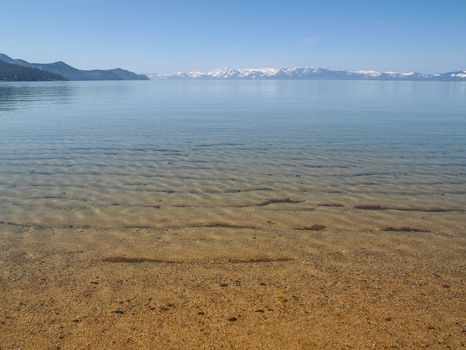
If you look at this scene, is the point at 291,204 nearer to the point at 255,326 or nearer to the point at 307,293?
the point at 307,293

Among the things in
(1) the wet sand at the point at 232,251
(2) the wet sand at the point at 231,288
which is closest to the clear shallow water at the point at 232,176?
(1) the wet sand at the point at 232,251

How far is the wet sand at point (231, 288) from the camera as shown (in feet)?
18.5

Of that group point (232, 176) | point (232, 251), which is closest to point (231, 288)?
point (232, 251)

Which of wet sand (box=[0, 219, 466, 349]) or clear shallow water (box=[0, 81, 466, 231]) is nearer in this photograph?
wet sand (box=[0, 219, 466, 349])

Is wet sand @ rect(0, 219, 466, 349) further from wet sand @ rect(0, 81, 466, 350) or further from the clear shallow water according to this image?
the clear shallow water

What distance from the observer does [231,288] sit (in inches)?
274

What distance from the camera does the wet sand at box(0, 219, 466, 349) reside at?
18.5 ft

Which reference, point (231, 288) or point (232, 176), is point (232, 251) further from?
point (232, 176)

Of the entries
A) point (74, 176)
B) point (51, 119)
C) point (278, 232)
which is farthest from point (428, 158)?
point (51, 119)

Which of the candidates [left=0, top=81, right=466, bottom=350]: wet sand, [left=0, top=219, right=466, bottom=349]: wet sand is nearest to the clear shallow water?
[left=0, top=81, right=466, bottom=350]: wet sand

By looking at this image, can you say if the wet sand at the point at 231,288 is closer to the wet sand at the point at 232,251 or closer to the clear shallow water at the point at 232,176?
the wet sand at the point at 232,251

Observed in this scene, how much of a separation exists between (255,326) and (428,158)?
16.2m

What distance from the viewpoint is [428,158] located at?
1905cm

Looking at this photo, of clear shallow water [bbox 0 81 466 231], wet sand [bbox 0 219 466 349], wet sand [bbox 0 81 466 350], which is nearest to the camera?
wet sand [bbox 0 219 466 349]
